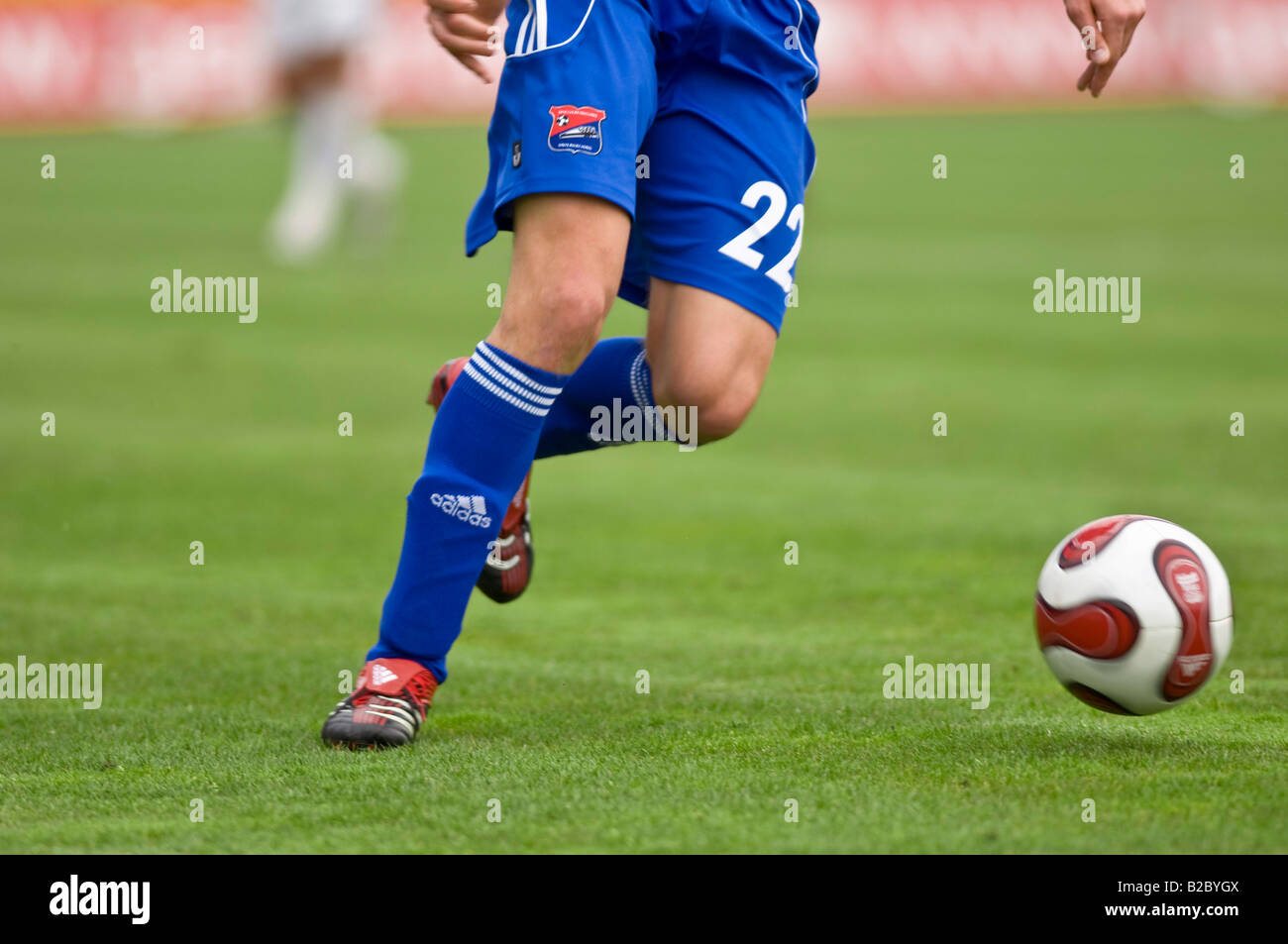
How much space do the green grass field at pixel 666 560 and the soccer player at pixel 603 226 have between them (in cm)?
40

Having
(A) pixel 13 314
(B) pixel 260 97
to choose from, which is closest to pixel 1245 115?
(B) pixel 260 97

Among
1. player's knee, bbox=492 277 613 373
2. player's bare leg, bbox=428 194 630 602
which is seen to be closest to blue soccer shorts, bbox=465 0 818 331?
player's bare leg, bbox=428 194 630 602

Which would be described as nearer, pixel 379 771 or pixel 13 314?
pixel 379 771

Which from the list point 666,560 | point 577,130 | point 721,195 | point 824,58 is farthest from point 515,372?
point 824,58

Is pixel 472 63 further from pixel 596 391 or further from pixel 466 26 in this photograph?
pixel 596 391

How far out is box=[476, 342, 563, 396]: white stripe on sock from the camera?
11.5 ft

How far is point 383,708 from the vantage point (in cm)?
352

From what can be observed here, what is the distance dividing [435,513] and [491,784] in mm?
638

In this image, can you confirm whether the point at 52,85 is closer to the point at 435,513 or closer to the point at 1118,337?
the point at 1118,337

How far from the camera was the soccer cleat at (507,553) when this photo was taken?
4.23 meters

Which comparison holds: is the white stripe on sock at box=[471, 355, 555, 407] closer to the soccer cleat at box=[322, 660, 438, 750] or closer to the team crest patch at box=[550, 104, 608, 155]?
the team crest patch at box=[550, 104, 608, 155]

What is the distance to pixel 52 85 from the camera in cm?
2514

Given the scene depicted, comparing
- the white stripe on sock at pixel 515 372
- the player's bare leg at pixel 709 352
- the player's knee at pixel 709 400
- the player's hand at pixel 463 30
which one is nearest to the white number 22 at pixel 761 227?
the player's bare leg at pixel 709 352

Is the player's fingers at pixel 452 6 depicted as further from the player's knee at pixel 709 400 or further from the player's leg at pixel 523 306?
the player's knee at pixel 709 400
